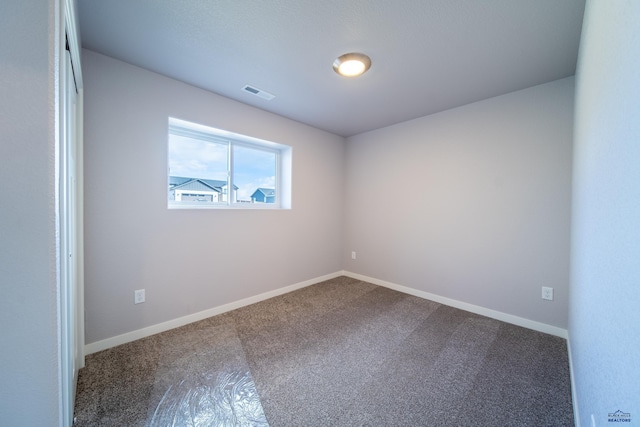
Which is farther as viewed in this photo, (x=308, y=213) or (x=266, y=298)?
(x=308, y=213)

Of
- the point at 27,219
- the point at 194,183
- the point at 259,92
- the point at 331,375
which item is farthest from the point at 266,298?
the point at 27,219

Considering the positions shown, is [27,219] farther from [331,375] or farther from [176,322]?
[176,322]

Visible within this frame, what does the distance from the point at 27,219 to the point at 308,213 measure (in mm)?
2918

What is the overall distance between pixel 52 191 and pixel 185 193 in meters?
1.83

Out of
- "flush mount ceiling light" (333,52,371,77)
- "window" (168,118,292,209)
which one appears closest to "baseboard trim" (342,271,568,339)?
"window" (168,118,292,209)

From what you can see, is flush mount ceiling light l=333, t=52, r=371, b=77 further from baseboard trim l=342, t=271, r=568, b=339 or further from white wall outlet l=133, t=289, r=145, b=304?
baseboard trim l=342, t=271, r=568, b=339

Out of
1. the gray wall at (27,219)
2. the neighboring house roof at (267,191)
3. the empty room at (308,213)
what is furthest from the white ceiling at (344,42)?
the neighboring house roof at (267,191)

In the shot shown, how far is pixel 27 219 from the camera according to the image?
71cm

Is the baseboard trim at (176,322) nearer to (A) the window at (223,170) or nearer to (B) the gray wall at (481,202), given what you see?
(A) the window at (223,170)

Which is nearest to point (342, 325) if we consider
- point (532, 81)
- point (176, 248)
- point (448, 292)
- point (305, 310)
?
point (305, 310)

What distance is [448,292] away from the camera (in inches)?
114

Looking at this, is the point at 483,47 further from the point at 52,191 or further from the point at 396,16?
the point at 52,191

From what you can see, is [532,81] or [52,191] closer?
[52,191]

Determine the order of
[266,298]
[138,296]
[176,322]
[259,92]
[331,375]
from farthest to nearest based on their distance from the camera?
[266,298] < [259,92] < [176,322] < [138,296] < [331,375]
